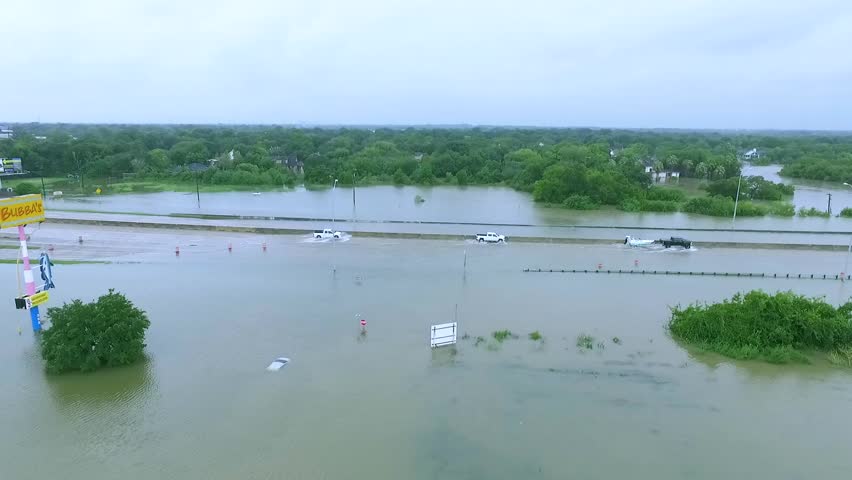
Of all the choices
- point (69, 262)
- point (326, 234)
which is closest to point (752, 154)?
point (326, 234)

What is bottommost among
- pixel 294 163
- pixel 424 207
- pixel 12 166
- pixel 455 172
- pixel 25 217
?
pixel 424 207

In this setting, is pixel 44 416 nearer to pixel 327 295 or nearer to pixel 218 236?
pixel 327 295

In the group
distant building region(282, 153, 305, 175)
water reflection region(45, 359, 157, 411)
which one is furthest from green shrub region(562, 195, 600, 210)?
distant building region(282, 153, 305, 175)

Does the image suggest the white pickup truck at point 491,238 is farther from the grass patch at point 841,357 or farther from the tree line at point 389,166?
the grass patch at point 841,357

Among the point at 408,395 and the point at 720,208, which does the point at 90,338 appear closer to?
the point at 408,395

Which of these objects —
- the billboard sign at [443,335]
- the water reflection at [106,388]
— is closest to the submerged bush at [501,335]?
the billboard sign at [443,335]
